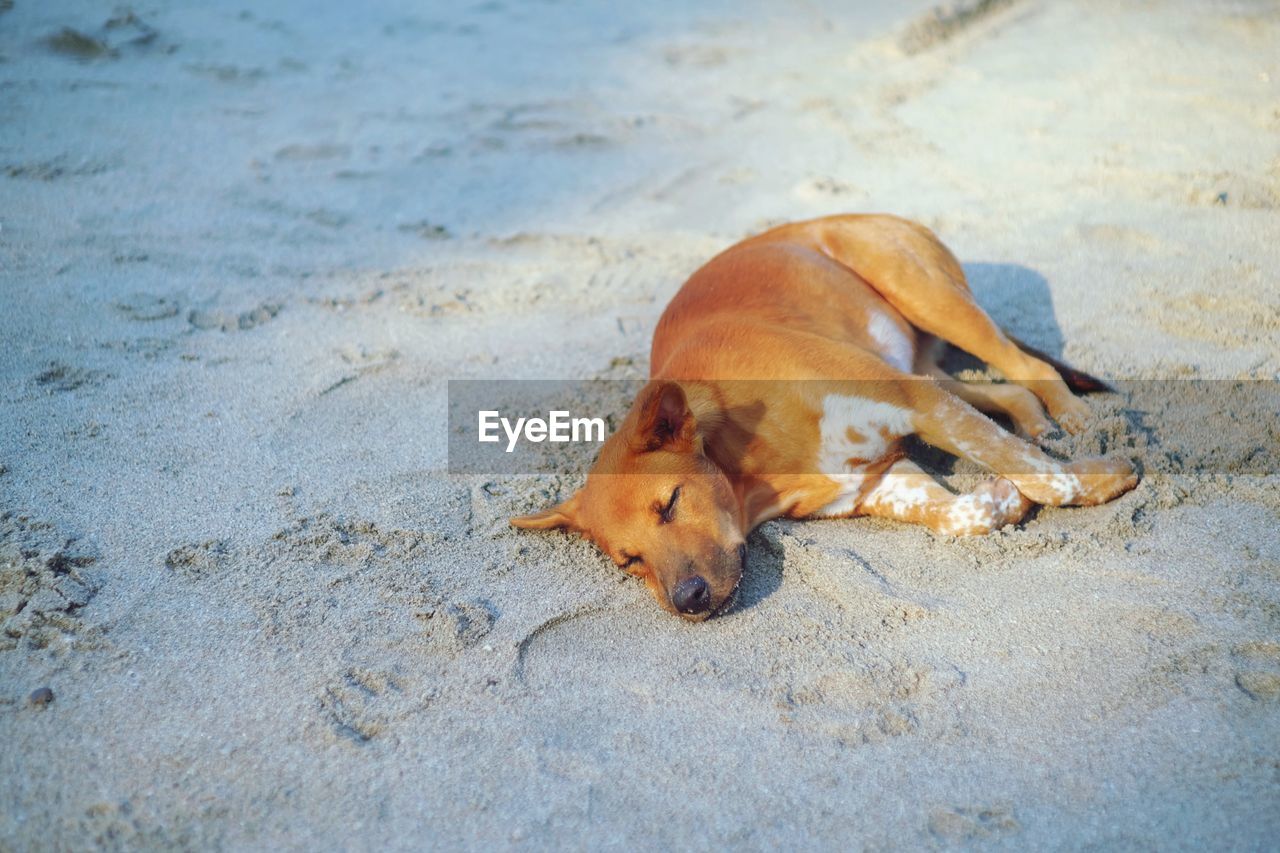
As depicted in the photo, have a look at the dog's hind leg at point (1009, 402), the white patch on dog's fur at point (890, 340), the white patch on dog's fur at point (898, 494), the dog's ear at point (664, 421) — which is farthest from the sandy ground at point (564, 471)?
the white patch on dog's fur at point (890, 340)

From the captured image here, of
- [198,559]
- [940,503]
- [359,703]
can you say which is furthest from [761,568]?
[198,559]

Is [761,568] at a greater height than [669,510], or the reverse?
[669,510]

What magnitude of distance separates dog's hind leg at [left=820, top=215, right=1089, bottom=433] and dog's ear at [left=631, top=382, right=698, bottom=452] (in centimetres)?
160

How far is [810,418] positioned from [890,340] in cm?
89

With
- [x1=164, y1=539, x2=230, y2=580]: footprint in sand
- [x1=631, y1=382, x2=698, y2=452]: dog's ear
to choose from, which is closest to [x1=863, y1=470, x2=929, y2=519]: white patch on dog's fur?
[x1=631, y1=382, x2=698, y2=452]: dog's ear

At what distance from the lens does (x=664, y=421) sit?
11.0ft

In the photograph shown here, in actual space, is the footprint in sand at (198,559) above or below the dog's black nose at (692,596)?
below

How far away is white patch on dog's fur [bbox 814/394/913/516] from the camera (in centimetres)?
371

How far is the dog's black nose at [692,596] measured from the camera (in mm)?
3125

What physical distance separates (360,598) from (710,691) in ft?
3.94

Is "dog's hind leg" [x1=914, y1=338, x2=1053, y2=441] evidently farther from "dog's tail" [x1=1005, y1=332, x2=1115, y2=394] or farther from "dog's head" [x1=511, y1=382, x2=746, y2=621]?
"dog's head" [x1=511, y1=382, x2=746, y2=621]

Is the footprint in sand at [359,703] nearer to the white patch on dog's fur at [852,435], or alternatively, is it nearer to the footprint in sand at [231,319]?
the white patch on dog's fur at [852,435]

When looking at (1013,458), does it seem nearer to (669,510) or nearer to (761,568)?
(761,568)

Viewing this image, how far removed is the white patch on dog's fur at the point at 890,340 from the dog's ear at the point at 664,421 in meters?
1.27
